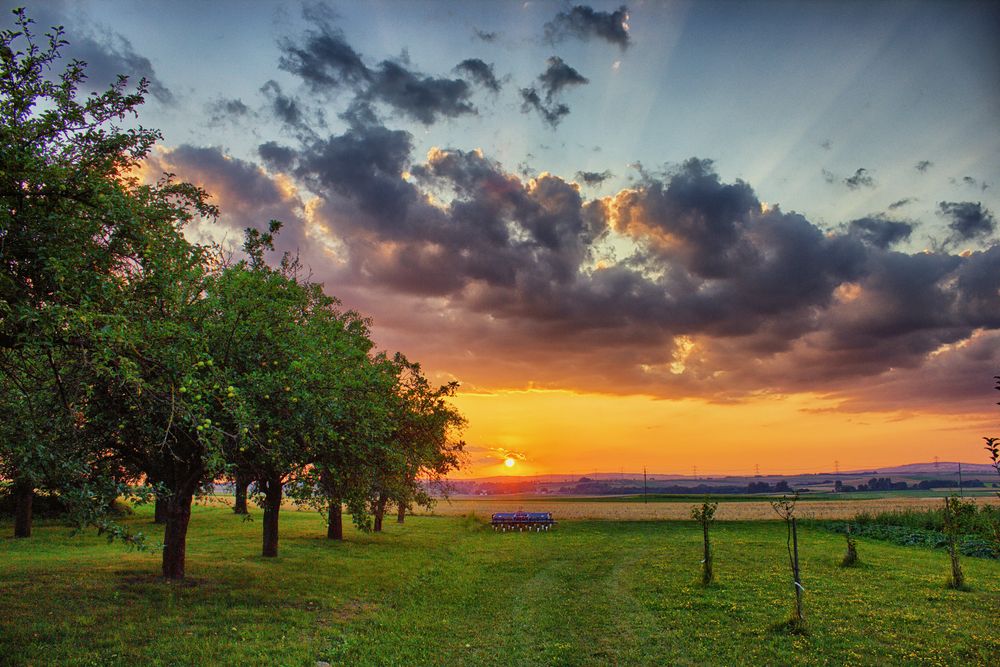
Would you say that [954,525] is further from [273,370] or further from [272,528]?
[272,528]

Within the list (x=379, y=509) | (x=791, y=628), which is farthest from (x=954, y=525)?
(x=379, y=509)

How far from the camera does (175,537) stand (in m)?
23.6

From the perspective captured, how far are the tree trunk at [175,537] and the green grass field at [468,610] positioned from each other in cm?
109

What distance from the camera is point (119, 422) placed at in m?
16.5

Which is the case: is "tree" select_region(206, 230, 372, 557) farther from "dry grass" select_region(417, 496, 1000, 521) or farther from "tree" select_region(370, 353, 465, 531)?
"dry grass" select_region(417, 496, 1000, 521)

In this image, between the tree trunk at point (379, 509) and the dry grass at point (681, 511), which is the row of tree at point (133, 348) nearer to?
the tree trunk at point (379, 509)

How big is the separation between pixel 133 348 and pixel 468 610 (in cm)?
1697

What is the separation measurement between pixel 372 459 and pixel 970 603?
82.9ft

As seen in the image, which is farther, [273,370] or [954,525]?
[954,525]

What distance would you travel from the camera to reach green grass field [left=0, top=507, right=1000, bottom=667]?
1563 centimetres

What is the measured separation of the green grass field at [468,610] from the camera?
1563 cm

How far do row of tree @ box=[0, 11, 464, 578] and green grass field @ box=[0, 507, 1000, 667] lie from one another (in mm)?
3837

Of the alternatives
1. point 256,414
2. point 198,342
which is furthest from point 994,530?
point 198,342

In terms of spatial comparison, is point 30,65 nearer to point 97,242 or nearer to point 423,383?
point 97,242
